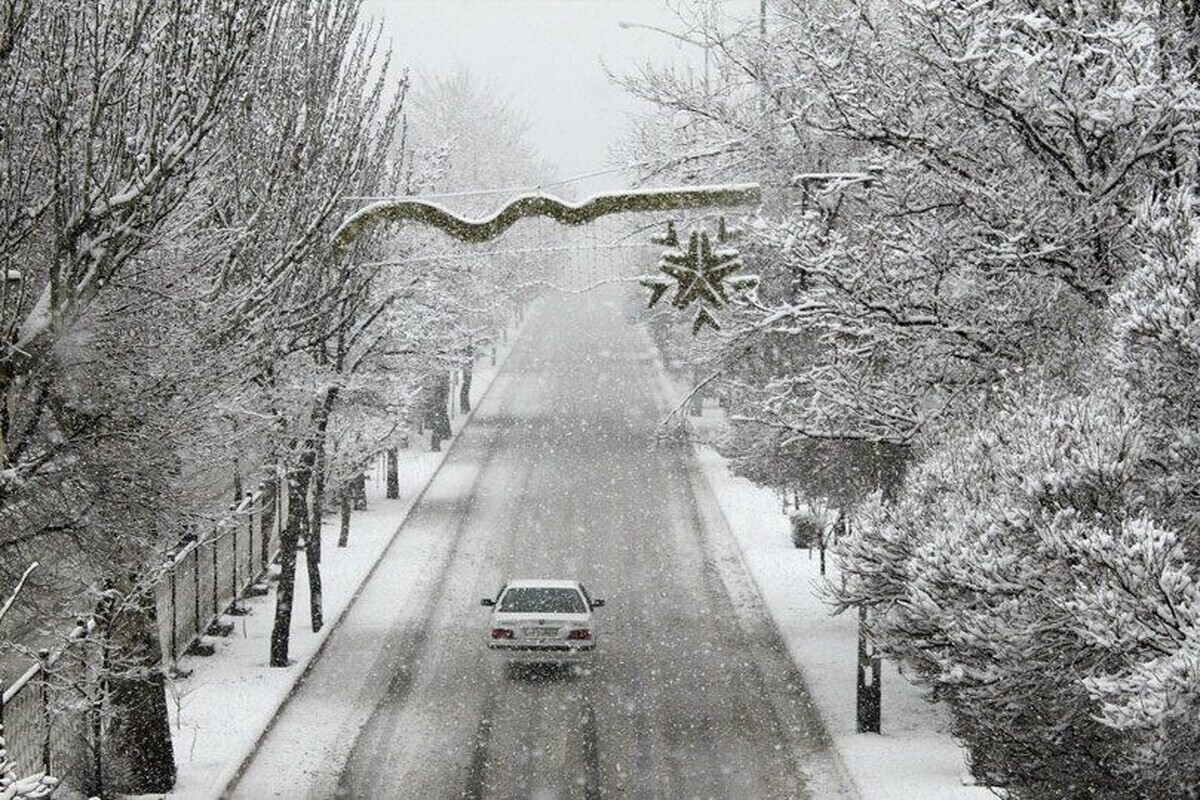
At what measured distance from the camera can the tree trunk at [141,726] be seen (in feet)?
58.3

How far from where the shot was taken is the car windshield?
79.4 ft

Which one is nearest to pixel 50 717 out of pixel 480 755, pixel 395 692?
pixel 480 755

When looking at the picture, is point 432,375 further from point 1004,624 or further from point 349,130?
point 1004,624

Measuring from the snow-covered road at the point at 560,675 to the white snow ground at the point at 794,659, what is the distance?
0.33m

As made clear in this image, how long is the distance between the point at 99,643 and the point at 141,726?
5896mm

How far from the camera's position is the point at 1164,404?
10367 mm

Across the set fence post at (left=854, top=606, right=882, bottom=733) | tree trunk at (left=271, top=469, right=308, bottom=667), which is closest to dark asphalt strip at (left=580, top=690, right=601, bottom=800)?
fence post at (left=854, top=606, right=882, bottom=733)

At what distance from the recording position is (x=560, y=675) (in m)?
24.2

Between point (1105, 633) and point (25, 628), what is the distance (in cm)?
1014

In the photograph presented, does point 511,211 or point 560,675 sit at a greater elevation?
point 511,211

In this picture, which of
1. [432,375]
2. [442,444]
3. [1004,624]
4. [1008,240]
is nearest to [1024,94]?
[1008,240]

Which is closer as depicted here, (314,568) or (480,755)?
(480,755)

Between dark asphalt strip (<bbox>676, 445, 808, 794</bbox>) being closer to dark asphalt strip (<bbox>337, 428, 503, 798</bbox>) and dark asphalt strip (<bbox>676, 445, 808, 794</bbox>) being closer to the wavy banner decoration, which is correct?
dark asphalt strip (<bbox>337, 428, 503, 798</bbox>)

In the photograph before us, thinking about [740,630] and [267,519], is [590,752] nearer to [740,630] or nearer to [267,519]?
[740,630]
